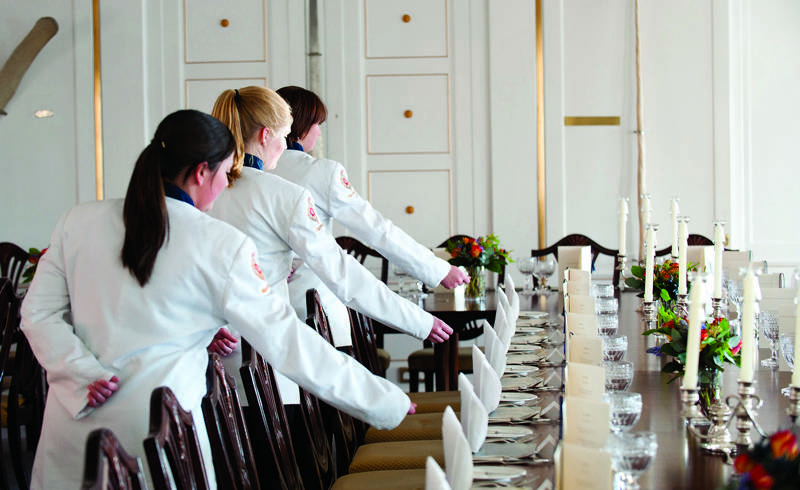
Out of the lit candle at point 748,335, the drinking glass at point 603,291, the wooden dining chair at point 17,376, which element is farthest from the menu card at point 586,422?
the wooden dining chair at point 17,376

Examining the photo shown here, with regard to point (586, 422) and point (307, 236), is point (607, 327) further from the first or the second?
point (586, 422)

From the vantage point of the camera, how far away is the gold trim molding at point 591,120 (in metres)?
5.68

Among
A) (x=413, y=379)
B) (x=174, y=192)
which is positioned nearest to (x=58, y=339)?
(x=174, y=192)

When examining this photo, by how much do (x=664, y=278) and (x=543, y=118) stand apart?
97.1 inches

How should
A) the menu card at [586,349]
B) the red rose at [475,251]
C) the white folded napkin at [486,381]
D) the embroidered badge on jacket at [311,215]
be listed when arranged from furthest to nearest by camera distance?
the red rose at [475,251]
the embroidered badge on jacket at [311,215]
the menu card at [586,349]
the white folded napkin at [486,381]

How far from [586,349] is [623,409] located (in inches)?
16.8

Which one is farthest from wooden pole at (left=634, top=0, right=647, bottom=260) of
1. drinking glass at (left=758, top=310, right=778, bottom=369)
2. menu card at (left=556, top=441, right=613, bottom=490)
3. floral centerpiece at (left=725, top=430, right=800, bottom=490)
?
floral centerpiece at (left=725, top=430, right=800, bottom=490)

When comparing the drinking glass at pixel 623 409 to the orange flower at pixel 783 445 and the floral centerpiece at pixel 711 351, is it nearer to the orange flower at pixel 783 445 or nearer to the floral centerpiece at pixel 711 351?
the floral centerpiece at pixel 711 351

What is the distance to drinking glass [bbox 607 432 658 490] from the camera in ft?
4.66

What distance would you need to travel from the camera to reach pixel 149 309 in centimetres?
178

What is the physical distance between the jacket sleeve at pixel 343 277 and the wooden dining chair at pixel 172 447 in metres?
1.07

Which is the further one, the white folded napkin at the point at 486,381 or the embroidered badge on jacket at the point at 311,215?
the embroidered badge on jacket at the point at 311,215

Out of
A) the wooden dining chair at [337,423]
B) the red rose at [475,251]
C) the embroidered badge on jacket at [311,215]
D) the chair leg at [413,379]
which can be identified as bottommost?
the chair leg at [413,379]

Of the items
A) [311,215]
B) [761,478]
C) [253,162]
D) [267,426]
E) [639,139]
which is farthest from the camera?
[639,139]
